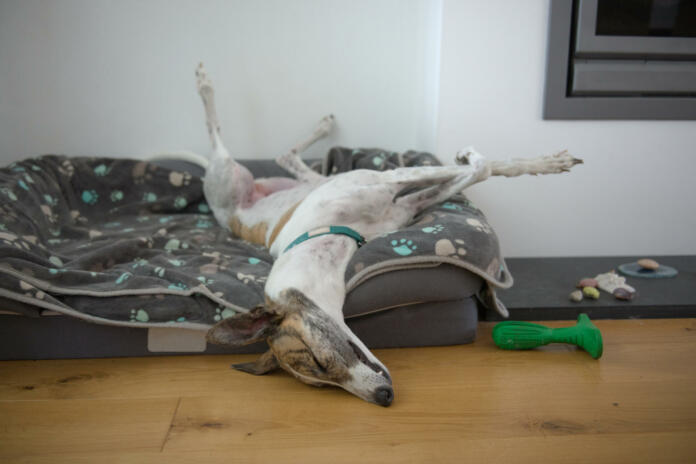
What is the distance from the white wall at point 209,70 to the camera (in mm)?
3373

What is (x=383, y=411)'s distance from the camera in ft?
5.40

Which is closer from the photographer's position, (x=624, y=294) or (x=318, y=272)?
(x=318, y=272)

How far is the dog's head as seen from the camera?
1.56 meters

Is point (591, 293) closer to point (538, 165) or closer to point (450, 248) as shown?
point (538, 165)

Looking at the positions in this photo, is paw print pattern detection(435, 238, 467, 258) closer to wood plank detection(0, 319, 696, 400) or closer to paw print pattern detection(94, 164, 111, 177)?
wood plank detection(0, 319, 696, 400)

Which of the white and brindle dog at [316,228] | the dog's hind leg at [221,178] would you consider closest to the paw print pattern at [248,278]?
the white and brindle dog at [316,228]

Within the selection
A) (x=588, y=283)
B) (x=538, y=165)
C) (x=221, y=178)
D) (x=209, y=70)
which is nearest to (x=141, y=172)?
(x=221, y=178)

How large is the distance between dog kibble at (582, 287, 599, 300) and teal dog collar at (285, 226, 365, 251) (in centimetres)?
112

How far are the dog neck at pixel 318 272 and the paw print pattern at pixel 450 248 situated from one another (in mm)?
318

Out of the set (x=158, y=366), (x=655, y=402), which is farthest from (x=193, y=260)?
(x=655, y=402)

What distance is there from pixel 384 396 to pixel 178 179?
2203mm

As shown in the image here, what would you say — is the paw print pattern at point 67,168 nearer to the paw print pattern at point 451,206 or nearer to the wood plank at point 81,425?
the wood plank at point 81,425

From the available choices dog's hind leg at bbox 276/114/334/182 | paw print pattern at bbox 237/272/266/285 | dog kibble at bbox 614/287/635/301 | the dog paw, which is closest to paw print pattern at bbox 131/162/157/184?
the dog paw

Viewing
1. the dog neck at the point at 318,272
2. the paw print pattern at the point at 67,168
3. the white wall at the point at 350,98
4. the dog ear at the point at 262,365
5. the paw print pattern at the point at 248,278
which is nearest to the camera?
the dog neck at the point at 318,272
